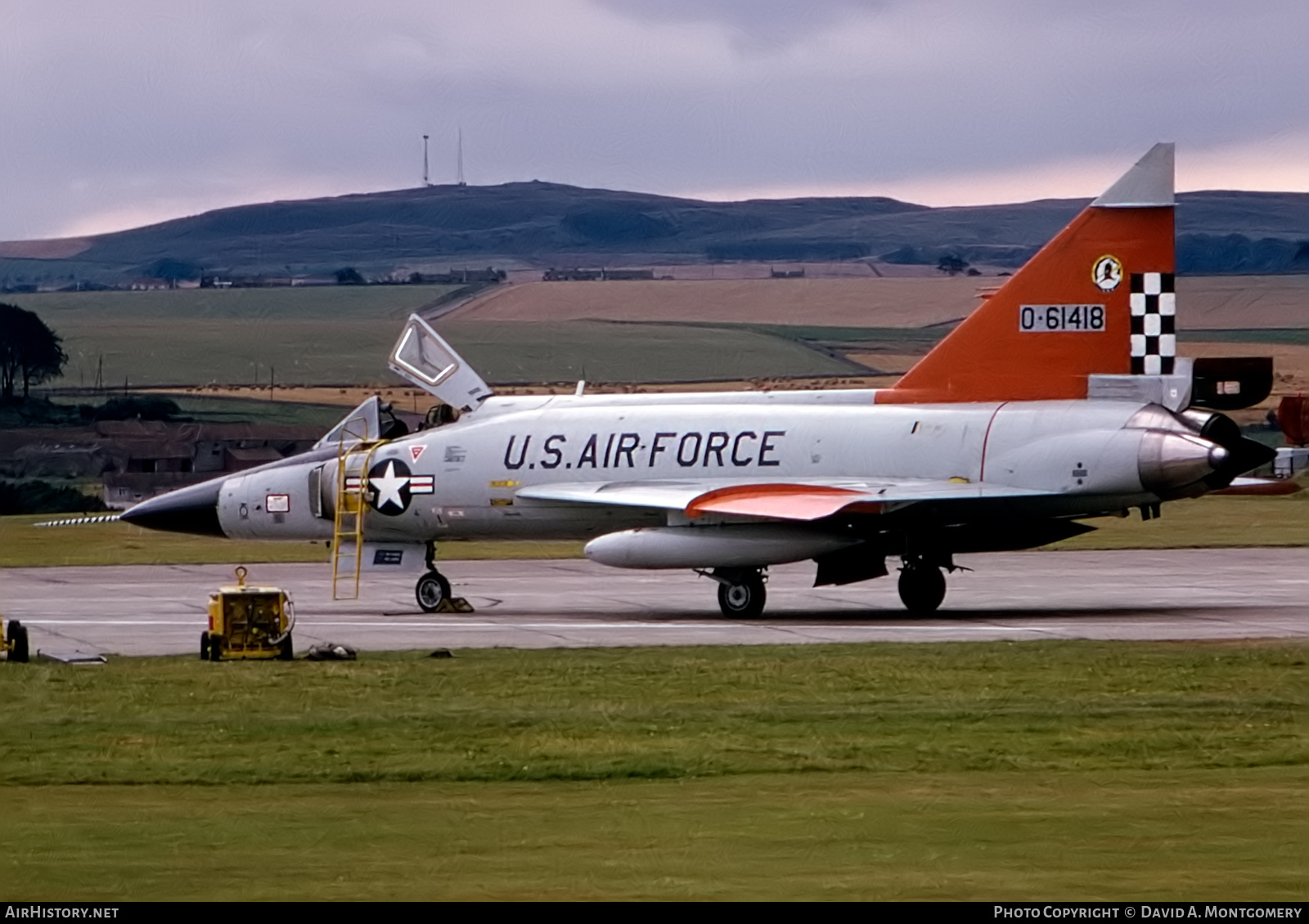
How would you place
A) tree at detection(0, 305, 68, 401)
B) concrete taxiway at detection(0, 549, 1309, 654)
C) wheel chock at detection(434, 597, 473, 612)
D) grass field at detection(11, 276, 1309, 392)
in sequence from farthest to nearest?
grass field at detection(11, 276, 1309, 392)
tree at detection(0, 305, 68, 401)
wheel chock at detection(434, 597, 473, 612)
concrete taxiway at detection(0, 549, 1309, 654)

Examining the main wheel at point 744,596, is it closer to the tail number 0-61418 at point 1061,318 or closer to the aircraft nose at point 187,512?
the tail number 0-61418 at point 1061,318

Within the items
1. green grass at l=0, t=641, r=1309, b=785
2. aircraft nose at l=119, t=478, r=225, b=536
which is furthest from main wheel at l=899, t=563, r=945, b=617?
aircraft nose at l=119, t=478, r=225, b=536

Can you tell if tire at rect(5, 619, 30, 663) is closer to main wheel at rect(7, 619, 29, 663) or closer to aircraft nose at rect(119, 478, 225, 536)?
main wheel at rect(7, 619, 29, 663)

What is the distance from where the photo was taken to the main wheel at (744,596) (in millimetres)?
24969

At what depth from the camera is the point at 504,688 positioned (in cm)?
1686

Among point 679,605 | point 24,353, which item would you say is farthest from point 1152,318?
point 24,353

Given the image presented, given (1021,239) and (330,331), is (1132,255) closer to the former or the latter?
(330,331)

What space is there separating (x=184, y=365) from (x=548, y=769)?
69.4 metres

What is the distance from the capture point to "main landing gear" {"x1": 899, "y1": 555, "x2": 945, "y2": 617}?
25.0 meters

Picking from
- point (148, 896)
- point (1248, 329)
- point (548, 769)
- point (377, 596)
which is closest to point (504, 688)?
point (548, 769)

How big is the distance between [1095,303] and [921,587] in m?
3.99

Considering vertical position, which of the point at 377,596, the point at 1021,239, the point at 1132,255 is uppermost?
the point at 1021,239

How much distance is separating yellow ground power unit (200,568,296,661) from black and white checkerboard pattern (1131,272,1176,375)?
34.2 feet

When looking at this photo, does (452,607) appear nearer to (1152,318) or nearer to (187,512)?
(187,512)
